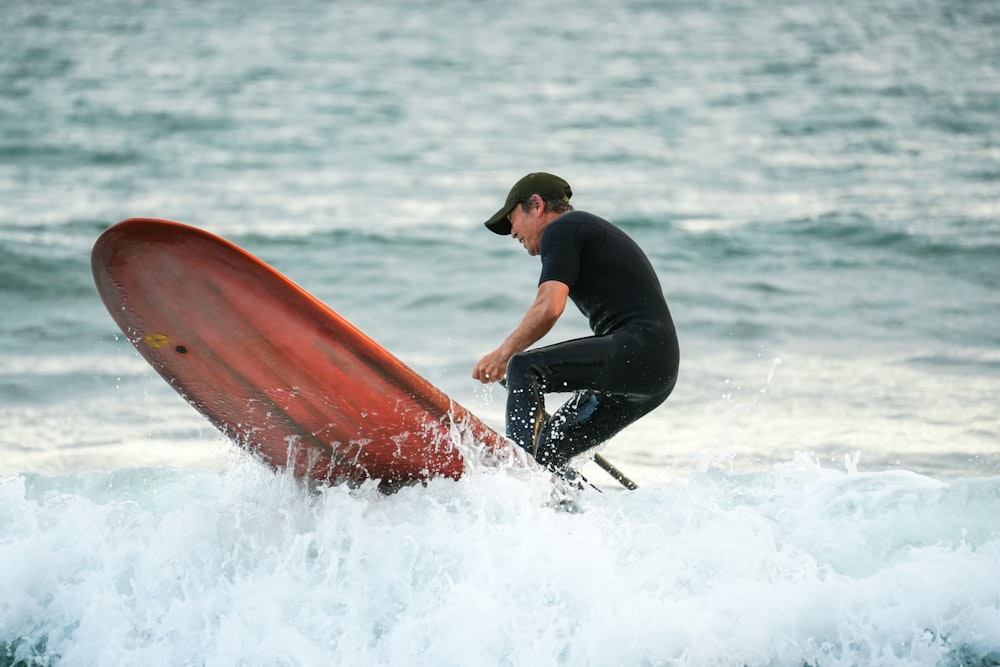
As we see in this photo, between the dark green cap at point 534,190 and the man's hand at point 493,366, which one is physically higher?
the dark green cap at point 534,190

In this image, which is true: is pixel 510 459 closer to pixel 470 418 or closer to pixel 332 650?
pixel 470 418

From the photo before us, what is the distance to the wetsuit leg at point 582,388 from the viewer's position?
4.14 meters

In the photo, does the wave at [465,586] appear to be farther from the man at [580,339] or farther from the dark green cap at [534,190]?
the dark green cap at [534,190]

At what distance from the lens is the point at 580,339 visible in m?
4.24

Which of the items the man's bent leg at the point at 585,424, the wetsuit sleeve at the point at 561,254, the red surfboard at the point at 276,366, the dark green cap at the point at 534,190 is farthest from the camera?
the man's bent leg at the point at 585,424

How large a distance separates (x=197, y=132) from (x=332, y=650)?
18585 millimetres

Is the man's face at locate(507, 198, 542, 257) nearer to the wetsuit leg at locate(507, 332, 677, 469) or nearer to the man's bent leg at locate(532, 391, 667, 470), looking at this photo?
the wetsuit leg at locate(507, 332, 677, 469)

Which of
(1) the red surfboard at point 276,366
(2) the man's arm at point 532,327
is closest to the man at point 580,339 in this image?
(2) the man's arm at point 532,327

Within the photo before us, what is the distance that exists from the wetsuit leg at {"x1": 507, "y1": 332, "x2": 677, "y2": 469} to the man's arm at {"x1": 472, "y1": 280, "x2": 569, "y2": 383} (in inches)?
1.8

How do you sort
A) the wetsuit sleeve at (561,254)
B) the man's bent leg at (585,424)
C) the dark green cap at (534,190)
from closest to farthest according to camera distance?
1. the wetsuit sleeve at (561,254)
2. the dark green cap at (534,190)
3. the man's bent leg at (585,424)

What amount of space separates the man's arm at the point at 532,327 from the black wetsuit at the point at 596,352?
4 centimetres

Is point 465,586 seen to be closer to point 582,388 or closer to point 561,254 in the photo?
point 582,388

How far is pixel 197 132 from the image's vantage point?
21.2 m

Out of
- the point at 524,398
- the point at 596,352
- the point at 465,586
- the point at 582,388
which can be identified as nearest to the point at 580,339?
the point at 596,352
